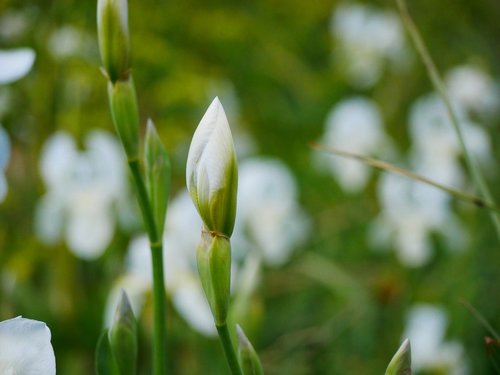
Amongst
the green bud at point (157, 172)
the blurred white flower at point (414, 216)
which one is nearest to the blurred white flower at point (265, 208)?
the blurred white flower at point (414, 216)

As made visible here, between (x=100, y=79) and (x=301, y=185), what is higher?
(x=100, y=79)

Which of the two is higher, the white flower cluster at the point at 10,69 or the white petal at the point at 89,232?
the white flower cluster at the point at 10,69

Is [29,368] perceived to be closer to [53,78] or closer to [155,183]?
[155,183]

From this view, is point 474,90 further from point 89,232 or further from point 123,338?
point 123,338

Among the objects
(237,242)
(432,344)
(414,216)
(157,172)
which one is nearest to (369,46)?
(414,216)

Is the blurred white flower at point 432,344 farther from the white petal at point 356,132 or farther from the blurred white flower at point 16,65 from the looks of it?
the blurred white flower at point 16,65

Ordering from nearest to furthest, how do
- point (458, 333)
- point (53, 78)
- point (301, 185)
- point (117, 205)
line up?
point (458, 333), point (117, 205), point (53, 78), point (301, 185)

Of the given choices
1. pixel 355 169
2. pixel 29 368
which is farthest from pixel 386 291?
pixel 29 368
